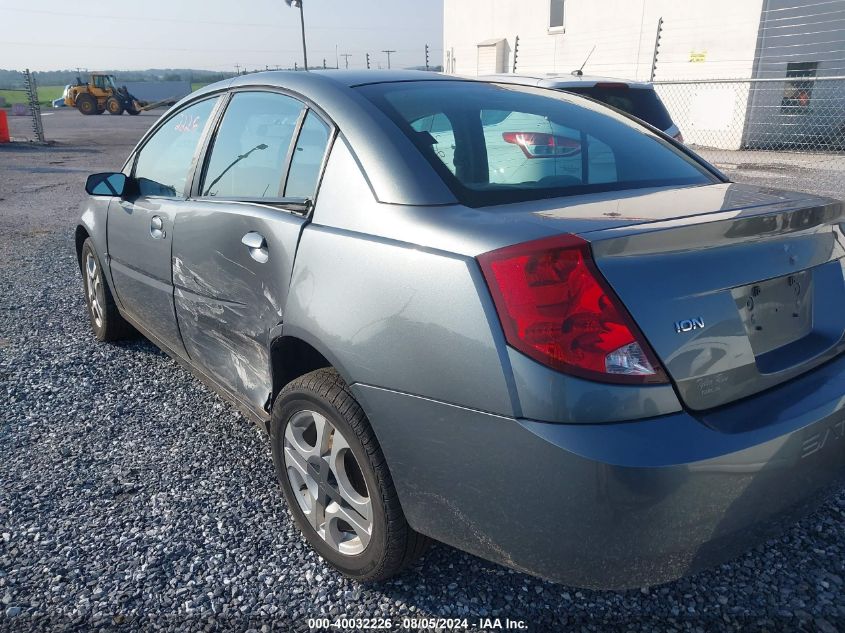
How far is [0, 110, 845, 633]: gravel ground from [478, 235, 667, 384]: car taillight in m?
0.95

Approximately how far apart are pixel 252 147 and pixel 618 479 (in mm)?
1973

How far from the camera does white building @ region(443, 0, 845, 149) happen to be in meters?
16.6

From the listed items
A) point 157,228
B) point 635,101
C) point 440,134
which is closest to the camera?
point 440,134

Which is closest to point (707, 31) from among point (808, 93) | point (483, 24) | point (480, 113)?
point (808, 93)

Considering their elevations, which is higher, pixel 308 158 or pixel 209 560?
pixel 308 158

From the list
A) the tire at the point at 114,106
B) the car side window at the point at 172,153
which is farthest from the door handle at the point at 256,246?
the tire at the point at 114,106

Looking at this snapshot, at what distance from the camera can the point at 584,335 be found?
1.56m

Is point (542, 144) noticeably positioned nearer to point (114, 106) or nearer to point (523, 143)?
point (523, 143)

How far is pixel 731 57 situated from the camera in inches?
688

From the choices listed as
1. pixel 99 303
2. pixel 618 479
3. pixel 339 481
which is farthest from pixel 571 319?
pixel 99 303

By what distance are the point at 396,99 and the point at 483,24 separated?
2794 cm

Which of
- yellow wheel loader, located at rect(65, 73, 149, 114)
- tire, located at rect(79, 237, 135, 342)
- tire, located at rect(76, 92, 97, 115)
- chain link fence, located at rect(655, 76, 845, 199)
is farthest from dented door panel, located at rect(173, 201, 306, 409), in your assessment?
tire, located at rect(76, 92, 97, 115)

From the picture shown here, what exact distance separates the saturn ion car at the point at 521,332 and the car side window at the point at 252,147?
0.02 meters

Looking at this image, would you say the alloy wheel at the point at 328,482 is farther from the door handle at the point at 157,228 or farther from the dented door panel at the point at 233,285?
the door handle at the point at 157,228
